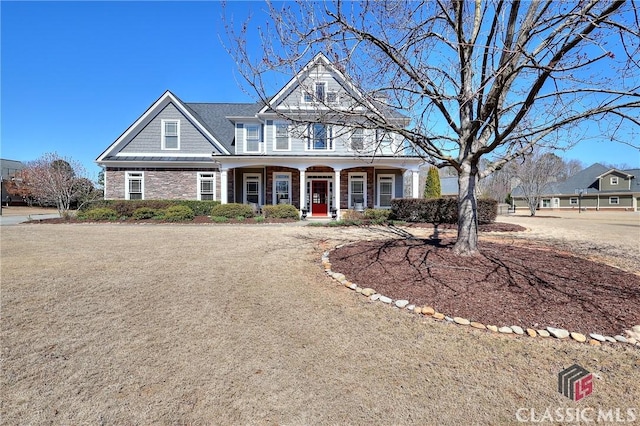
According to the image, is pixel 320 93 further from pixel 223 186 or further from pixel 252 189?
pixel 252 189

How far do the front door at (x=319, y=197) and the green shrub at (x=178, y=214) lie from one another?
271 inches

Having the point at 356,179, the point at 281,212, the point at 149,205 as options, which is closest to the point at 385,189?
the point at 356,179

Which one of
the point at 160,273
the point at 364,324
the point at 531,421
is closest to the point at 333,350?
the point at 364,324

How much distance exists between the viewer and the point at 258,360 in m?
2.58

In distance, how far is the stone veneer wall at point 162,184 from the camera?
16812mm

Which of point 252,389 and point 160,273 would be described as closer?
point 252,389

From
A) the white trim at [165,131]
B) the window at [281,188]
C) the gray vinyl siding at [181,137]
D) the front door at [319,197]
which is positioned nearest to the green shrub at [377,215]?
the front door at [319,197]

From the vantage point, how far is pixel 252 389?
2188mm

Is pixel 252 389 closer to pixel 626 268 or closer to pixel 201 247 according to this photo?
pixel 201 247

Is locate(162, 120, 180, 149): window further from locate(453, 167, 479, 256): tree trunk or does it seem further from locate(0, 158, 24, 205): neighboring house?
locate(0, 158, 24, 205): neighboring house

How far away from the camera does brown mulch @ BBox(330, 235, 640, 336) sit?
3.36 m

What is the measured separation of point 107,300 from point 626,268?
9096 mm

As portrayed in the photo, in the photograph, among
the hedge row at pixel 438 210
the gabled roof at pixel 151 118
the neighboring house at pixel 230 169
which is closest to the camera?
the hedge row at pixel 438 210

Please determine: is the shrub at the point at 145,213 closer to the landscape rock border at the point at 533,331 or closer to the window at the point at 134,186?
the window at the point at 134,186
